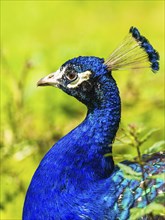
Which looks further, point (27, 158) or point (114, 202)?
point (27, 158)

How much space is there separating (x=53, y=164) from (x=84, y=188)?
137 millimetres

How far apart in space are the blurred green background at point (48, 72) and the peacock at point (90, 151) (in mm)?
564

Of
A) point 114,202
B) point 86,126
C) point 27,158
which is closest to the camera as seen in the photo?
Result: point 114,202

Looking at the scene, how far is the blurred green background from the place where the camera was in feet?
13.6

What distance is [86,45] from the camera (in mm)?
5078

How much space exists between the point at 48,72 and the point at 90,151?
6.96ft

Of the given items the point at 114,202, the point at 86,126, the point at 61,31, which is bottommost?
the point at 114,202

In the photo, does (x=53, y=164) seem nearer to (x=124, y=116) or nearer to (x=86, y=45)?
(x=124, y=116)

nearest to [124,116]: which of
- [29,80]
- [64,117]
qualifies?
[64,117]

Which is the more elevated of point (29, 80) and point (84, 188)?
point (29, 80)

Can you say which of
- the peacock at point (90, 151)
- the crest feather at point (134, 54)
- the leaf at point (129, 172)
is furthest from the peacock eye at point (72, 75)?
the leaf at point (129, 172)

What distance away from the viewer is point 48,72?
4.93 meters

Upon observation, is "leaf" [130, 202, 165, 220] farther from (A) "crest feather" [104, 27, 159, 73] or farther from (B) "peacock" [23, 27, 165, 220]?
(A) "crest feather" [104, 27, 159, 73]

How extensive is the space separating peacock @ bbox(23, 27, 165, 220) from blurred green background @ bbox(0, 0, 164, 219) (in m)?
0.56
